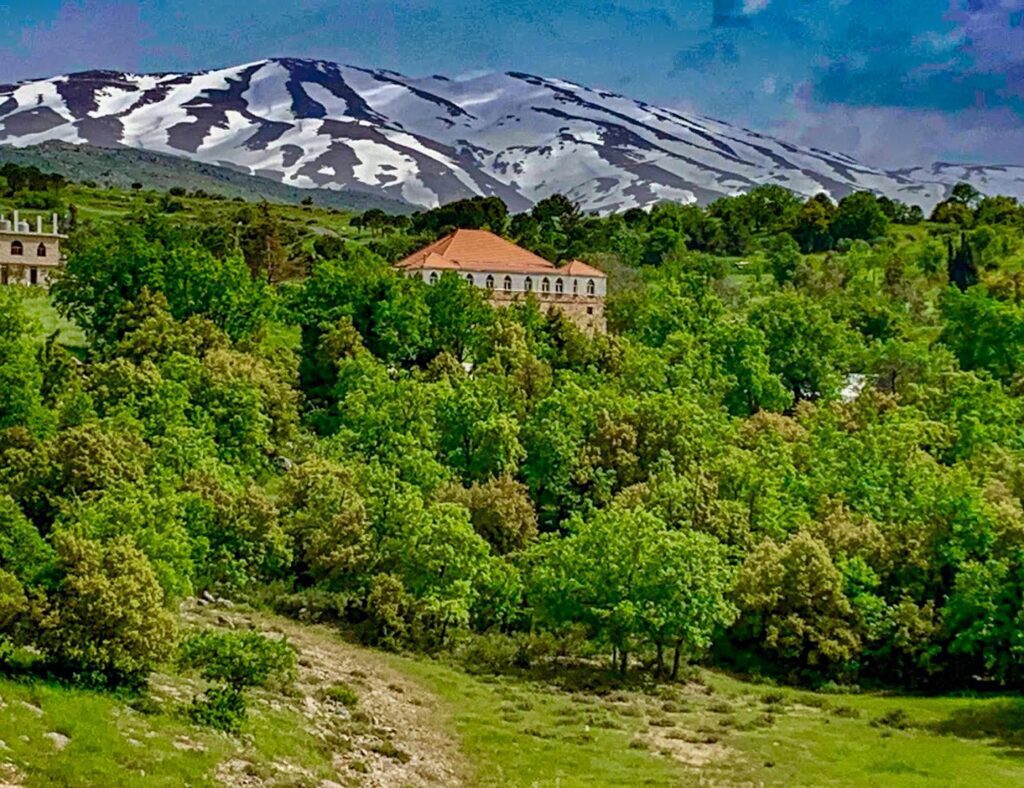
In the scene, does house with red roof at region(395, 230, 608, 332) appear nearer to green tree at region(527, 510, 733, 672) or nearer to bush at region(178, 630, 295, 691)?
green tree at region(527, 510, 733, 672)

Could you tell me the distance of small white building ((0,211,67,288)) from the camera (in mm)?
96500

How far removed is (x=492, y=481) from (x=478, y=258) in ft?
146

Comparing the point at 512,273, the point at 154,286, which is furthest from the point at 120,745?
the point at 512,273

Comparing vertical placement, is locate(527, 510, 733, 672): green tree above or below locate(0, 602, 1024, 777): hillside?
above

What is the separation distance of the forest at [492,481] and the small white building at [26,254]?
38.9 ft

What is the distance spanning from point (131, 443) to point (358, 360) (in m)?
23.2

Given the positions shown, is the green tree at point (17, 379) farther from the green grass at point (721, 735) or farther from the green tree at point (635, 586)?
the green tree at point (635, 586)

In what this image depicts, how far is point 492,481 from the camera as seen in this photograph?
172ft

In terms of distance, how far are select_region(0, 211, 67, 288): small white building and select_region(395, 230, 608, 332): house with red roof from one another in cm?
2864

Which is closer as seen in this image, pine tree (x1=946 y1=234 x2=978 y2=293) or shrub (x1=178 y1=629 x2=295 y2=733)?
shrub (x1=178 y1=629 x2=295 y2=733)

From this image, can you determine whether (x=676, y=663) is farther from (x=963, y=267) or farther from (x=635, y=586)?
(x=963, y=267)

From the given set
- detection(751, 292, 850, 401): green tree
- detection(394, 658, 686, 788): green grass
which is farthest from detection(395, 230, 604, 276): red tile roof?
detection(394, 658, 686, 788): green grass

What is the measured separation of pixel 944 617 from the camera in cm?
4428

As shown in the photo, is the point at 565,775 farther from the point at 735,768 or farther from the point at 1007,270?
the point at 1007,270
